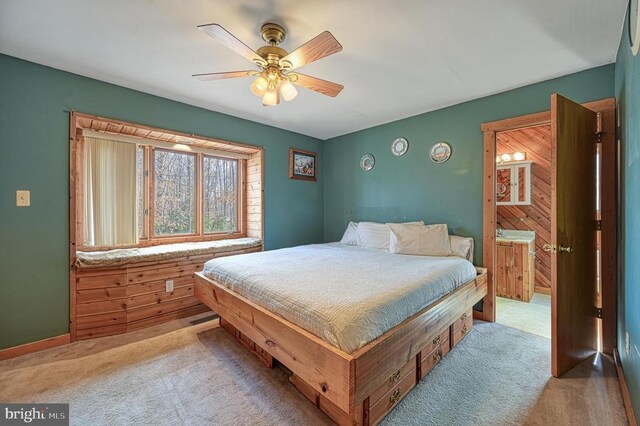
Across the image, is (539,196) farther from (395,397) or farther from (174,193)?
(174,193)

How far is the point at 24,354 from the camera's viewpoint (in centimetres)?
210

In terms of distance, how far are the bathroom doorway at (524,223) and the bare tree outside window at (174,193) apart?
3968 millimetres

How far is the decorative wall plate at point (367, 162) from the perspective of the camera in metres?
3.95

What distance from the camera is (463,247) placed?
287 cm

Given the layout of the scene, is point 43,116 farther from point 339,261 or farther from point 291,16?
point 339,261

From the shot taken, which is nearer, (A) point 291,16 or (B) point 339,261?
(A) point 291,16

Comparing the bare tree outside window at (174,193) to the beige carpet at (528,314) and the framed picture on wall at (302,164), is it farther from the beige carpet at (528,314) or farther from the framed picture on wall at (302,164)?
the beige carpet at (528,314)

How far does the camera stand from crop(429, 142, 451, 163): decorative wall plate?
313cm

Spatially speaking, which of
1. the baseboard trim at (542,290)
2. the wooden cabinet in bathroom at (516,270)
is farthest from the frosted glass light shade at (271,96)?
the baseboard trim at (542,290)

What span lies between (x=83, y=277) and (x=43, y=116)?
1.42m

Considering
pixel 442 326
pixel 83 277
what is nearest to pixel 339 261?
pixel 442 326

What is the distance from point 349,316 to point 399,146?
9.34 ft

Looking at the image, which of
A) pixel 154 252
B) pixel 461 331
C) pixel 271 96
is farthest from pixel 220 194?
pixel 461 331

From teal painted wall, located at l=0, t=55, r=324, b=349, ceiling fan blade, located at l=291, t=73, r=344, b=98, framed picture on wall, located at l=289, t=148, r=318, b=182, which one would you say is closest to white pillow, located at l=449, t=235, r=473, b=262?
ceiling fan blade, located at l=291, t=73, r=344, b=98
